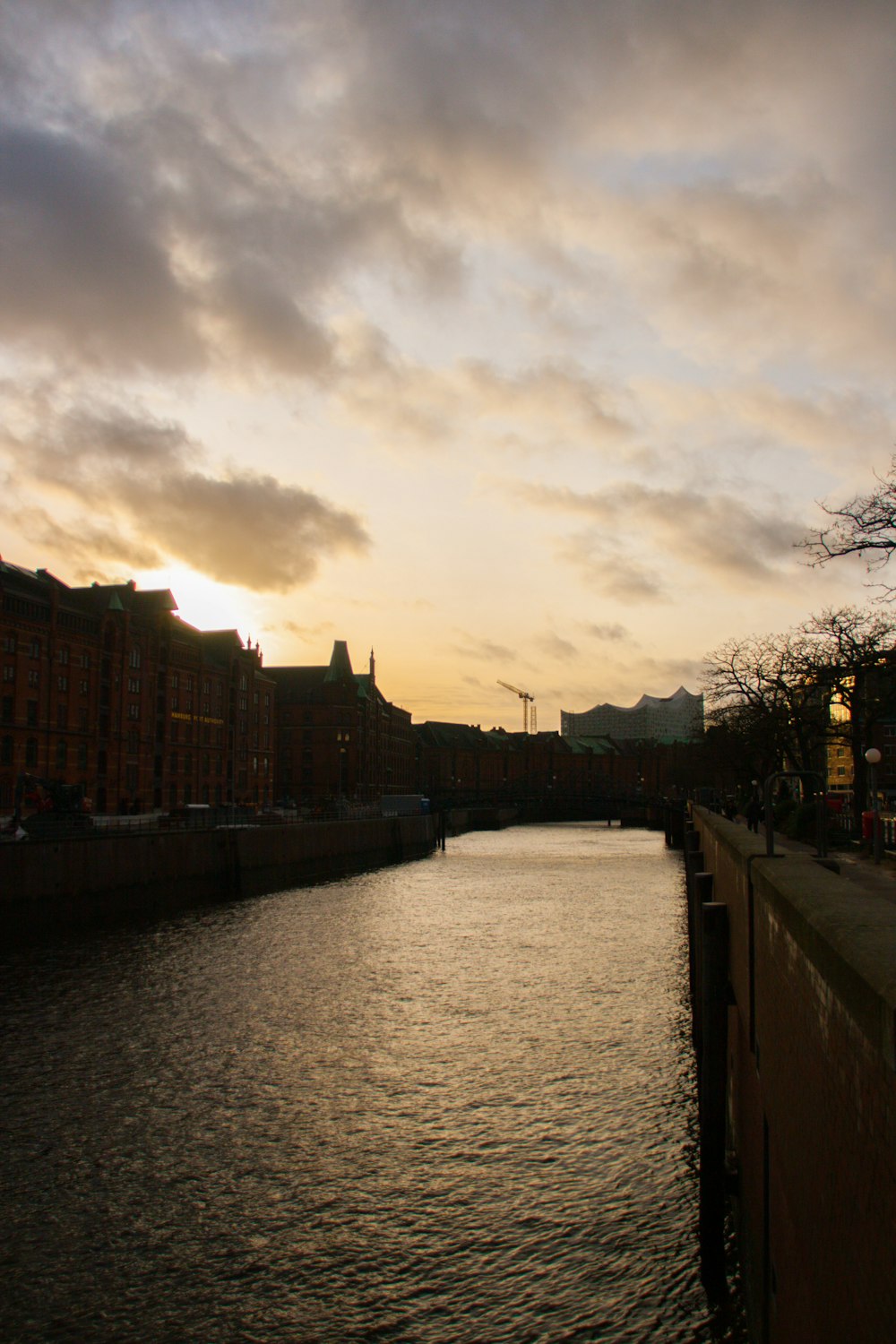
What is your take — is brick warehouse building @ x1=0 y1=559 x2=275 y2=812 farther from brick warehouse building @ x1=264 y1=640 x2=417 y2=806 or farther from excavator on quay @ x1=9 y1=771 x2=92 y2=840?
brick warehouse building @ x1=264 y1=640 x2=417 y2=806

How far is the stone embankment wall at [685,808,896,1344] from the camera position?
13.3 ft

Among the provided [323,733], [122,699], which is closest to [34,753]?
[122,699]

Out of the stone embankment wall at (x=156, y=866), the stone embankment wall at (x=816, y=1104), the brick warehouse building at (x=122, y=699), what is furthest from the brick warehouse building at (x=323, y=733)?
the stone embankment wall at (x=816, y=1104)

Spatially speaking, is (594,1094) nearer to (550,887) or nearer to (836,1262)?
(836,1262)

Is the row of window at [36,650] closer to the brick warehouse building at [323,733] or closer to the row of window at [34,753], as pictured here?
the row of window at [34,753]

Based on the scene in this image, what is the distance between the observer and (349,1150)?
1565 cm

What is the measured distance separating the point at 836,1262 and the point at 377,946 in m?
30.3

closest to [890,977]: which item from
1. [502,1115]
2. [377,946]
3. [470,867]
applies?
[502,1115]

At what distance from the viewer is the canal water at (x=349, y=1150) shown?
445 inches

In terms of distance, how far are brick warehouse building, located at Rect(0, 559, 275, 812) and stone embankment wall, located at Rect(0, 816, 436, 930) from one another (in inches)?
658

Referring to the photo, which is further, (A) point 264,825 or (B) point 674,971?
(A) point 264,825

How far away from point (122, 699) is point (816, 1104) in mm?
77147

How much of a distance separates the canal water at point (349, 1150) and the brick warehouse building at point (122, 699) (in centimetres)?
3810

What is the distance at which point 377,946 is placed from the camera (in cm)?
3431
